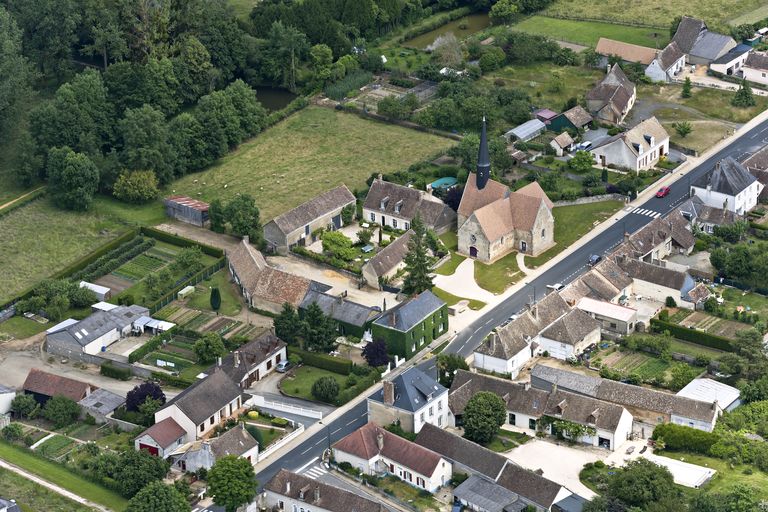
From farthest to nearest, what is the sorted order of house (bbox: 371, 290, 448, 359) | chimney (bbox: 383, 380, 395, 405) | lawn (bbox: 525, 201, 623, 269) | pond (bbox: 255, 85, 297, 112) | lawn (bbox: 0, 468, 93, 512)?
pond (bbox: 255, 85, 297, 112), lawn (bbox: 525, 201, 623, 269), house (bbox: 371, 290, 448, 359), chimney (bbox: 383, 380, 395, 405), lawn (bbox: 0, 468, 93, 512)

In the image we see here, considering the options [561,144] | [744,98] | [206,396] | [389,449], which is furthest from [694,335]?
[744,98]

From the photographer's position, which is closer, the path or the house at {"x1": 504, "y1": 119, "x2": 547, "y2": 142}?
the path

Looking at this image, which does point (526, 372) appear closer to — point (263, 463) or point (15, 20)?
point (263, 463)

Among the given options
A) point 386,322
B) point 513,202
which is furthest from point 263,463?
point 513,202

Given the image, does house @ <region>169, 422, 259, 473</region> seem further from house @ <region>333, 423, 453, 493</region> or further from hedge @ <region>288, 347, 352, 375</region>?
hedge @ <region>288, 347, 352, 375</region>

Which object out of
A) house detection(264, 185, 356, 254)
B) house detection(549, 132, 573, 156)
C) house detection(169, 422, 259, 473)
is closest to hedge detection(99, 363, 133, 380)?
house detection(169, 422, 259, 473)

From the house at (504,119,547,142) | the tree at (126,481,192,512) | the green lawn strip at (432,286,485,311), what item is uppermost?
the house at (504,119,547,142)

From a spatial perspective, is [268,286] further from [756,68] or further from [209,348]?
[756,68]

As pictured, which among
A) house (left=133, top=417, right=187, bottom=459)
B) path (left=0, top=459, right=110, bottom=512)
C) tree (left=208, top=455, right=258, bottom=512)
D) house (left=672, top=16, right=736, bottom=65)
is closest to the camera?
tree (left=208, top=455, right=258, bottom=512)
